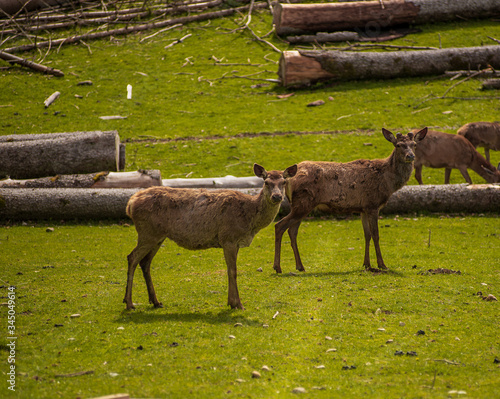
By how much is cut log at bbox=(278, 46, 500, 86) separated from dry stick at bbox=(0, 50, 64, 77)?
40.3ft

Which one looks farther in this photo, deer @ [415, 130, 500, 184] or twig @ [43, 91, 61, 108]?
twig @ [43, 91, 61, 108]

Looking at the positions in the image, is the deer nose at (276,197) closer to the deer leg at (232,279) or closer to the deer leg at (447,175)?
the deer leg at (232,279)

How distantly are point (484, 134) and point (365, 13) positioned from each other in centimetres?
1491

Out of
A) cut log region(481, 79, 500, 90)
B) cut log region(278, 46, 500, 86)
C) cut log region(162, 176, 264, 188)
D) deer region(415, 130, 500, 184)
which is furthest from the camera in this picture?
cut log region(278, 46, 500, 86)

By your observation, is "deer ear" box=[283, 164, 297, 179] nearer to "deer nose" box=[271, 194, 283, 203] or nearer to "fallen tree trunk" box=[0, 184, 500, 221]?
"deer nose" box=[271, 194, 283, 203]

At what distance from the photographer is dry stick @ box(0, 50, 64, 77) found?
2975cm

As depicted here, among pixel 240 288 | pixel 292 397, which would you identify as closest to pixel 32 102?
pixel 240 288

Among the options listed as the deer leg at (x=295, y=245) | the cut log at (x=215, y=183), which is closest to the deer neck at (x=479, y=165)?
the cut log at (x=215, y=183)

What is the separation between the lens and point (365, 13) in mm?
33438

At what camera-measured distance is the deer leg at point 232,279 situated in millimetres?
9078

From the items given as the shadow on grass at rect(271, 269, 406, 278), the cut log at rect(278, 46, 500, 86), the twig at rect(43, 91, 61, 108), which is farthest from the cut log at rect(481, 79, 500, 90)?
the twig at rect(43, 91, 61, 108)


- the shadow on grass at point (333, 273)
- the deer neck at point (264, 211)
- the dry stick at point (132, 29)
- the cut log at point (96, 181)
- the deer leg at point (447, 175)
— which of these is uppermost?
the dry stick at point (132, 29)

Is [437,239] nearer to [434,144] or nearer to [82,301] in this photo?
[434,144]

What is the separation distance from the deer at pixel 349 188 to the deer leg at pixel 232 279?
2.91m
